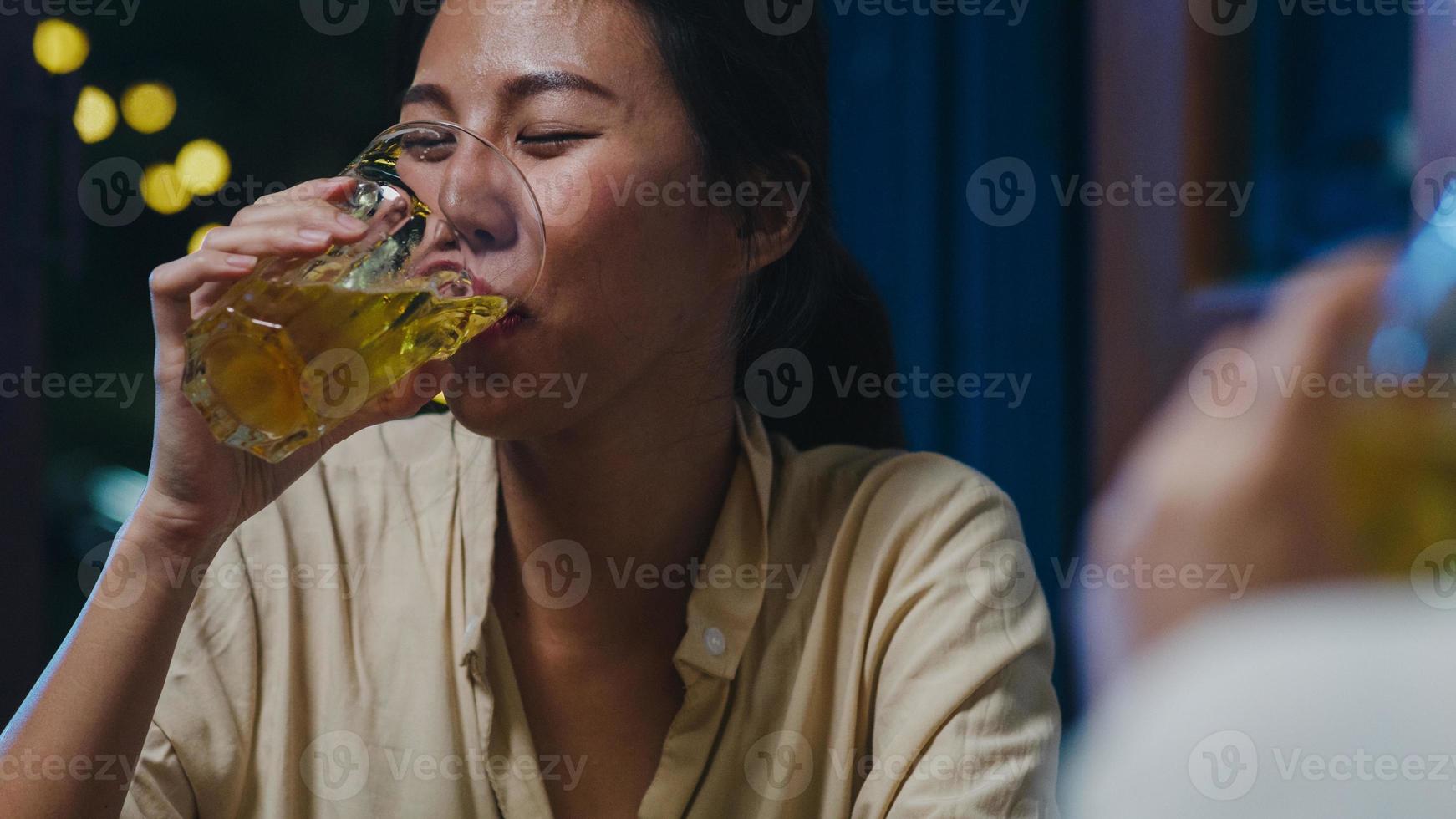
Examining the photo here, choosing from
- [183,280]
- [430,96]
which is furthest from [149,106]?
[183,280]

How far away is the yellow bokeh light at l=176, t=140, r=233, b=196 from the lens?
1.84 meters

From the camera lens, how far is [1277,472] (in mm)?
361

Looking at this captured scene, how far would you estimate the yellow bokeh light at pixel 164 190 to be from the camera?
1.80 metres

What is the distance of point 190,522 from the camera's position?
1.16 m


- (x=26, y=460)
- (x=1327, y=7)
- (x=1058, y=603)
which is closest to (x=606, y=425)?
(x=26, y=460)

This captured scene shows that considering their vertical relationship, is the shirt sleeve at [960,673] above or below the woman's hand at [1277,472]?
below

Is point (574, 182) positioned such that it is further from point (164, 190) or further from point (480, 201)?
point (164, 190)

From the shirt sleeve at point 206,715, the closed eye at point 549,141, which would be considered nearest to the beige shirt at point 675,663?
the shirt sleeve at point 206,715

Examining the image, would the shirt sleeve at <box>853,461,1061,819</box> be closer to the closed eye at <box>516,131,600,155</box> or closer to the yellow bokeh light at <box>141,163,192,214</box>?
the closed eye at <box>516,131,600,155</box>

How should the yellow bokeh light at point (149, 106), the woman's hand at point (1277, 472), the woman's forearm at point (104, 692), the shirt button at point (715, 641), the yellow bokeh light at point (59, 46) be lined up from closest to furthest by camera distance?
the woman's hand at point (1277, 472) → the woman's forearm at point (104, 692) → the shirt button at point (715, 641) → the yellow bokeh light at point (59, 46) → the yellow bokeh light at point (149, 106)

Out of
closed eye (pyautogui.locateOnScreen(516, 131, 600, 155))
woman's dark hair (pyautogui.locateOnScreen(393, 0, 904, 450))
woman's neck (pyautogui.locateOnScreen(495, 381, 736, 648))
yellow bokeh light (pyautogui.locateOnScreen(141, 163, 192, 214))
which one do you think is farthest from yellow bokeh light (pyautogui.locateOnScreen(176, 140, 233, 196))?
closed eye (pyautogui.locateOnScreen(516, 131, 600, 155))

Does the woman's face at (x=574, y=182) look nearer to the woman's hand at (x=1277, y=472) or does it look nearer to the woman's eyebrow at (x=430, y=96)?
the woman's eyebrow at (x=430, y=96)

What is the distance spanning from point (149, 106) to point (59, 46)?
152mm

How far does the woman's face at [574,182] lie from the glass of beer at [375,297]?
0.32 ft
